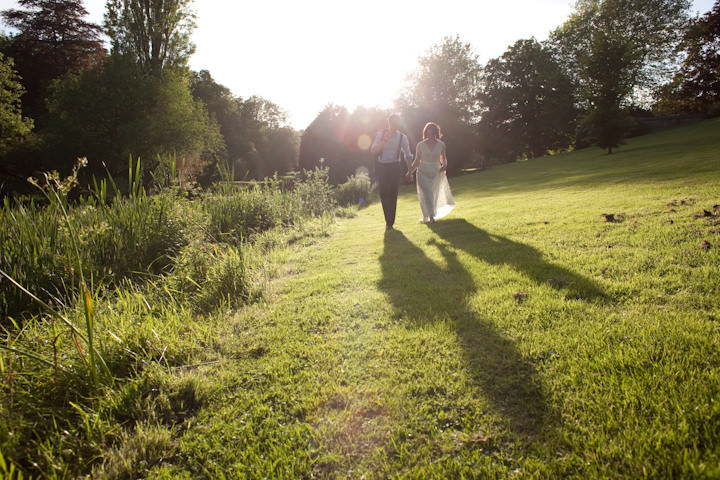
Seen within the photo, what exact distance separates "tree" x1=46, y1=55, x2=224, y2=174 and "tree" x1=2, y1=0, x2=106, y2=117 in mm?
4556

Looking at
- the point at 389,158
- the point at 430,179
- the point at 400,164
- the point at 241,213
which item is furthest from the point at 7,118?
the point at 430,179

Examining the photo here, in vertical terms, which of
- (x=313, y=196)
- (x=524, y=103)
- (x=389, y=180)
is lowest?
(x=313, y=196)

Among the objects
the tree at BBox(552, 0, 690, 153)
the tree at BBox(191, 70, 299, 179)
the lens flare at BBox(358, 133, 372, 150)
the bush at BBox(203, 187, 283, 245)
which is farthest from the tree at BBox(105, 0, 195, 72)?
the tree at BBox(552, 0, 690, 153)

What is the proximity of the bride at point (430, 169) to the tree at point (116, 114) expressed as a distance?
19.5 metres

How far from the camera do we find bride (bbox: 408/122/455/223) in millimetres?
8023

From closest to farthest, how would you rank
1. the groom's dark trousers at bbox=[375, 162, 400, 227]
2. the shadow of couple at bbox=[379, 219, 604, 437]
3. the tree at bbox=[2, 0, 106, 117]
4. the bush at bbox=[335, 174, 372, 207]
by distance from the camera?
the shadow of couple at bbox=[379, 219, 604, 437] → the groom's dark trousers at bbox=[375, 162, 400, 227] → the bush at bbox=[335, 174, 372, 207] → the tree at bbox=[2, 0, 106, 117]

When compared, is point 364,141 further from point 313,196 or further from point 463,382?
point 463,382

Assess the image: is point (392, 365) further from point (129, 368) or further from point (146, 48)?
point (146, 48)

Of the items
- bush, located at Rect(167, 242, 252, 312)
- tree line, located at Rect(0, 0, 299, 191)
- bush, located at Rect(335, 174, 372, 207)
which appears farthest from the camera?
tree line, located at Rect(0, 0, 299, 191)

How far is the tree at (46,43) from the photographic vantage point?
84.6 ft

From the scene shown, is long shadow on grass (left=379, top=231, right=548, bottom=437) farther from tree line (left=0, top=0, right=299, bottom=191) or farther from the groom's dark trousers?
tree line (left=0, top=0, right=299, bottom=191)

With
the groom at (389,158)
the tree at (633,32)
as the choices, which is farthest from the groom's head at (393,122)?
the tree at (633,32)

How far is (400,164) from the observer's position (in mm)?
8164

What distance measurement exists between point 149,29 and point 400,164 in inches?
1065
